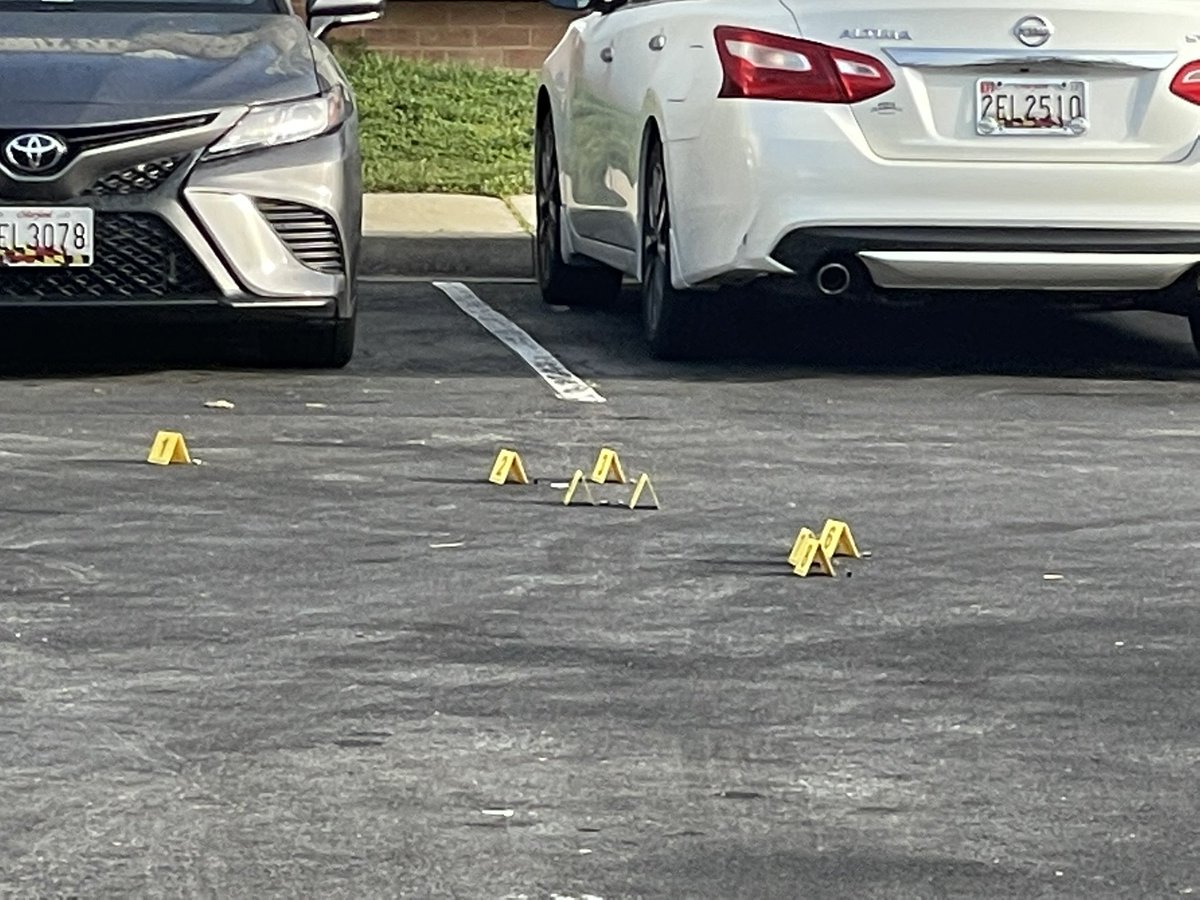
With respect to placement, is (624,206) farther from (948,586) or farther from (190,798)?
(190,798)

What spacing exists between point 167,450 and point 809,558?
6.42 ft

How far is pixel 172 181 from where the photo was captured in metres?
8.56

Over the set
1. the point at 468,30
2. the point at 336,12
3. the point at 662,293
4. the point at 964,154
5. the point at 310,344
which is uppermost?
the point at 964,154

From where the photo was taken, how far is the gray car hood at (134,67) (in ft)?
28.0

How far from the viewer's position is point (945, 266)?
862cm

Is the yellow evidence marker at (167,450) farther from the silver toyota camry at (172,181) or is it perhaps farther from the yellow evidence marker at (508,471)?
the silver toyota camry at (172,181)

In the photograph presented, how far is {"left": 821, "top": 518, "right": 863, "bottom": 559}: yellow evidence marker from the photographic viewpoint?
6.20 meters

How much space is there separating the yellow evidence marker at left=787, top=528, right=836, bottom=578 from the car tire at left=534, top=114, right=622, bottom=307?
501 cm

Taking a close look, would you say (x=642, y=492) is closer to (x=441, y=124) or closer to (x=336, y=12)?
(x=336, y=12)

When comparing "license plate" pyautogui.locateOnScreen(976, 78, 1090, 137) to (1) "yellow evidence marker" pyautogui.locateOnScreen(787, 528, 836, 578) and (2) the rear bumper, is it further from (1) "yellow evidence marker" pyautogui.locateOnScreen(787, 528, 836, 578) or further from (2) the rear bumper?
(1) "yellow evidence marker" pyautogui.locateOnScreen(787, 528, 836, 578)

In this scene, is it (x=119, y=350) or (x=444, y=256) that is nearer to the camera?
(x=119, y=350)

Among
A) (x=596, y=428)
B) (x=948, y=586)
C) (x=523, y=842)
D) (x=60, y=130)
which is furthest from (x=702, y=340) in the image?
(x=523, y=842)

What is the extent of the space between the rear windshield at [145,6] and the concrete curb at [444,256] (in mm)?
2795

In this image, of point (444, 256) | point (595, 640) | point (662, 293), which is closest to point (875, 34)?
point (662, 293)
